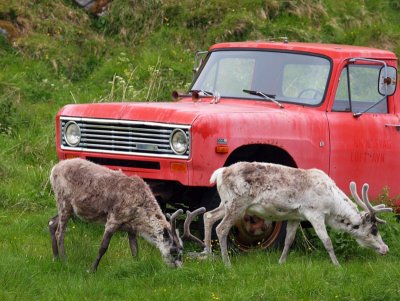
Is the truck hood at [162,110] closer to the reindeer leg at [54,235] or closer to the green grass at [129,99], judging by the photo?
the reindeer leg at [54,235]

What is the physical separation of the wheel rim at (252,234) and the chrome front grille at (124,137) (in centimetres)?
106

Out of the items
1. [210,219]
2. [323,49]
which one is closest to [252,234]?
[210,219]

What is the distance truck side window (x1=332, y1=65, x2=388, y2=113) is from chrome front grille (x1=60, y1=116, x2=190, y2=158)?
82.0 inches

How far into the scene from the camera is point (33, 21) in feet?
61.8

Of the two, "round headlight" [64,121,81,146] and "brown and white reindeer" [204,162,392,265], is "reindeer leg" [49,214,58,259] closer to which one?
"round headlight" [64,121,81,146]

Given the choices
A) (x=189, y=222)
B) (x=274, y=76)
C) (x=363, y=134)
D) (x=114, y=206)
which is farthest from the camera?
(x=274, y=76)

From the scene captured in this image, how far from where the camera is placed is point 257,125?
33.8 ft

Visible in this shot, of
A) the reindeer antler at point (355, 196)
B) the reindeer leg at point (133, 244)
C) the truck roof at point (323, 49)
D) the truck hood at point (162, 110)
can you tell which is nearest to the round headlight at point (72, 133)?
the truck hood at point (162, 110)

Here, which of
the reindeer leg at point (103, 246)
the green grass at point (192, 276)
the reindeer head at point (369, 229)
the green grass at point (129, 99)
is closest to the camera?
the green grass at point (192, 276)

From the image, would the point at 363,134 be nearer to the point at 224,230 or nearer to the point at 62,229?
the point at 224,230

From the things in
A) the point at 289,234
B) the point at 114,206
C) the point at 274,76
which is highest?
the point at 274,76

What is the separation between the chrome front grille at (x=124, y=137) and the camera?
10117mm

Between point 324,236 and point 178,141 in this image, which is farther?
point 178,141

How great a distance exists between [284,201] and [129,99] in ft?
19.7
